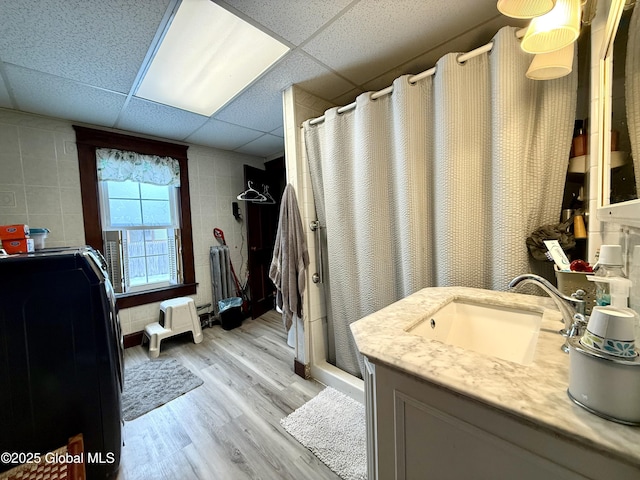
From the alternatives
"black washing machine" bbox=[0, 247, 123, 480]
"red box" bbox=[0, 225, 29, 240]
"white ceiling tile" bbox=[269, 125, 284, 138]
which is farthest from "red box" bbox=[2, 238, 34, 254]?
"white ceiling tile" bbox=[269, 125, 284, 138]

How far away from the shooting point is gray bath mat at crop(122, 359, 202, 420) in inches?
65.3

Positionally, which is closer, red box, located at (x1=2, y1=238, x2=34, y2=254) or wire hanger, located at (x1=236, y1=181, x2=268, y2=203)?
red box, located at (x1=2, y1=238, x2=34, y2=254)

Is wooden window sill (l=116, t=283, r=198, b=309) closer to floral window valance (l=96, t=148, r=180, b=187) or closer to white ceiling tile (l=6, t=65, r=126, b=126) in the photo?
floral window valance (l=96, t=148, r=180, b=187)

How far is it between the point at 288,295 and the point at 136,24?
5.69 feet

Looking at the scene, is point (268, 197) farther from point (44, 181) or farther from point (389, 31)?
point (389, 31)

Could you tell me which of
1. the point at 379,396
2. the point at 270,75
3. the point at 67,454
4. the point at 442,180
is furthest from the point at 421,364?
the point at 270,75

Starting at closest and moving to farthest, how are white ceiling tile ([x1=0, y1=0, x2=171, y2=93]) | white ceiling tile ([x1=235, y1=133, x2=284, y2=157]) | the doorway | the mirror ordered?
the mirror → white ceiling tile ([x1=0, y1=0, x2=171, y2=93]) → white ceiling tile ([x1=235, y1=133, x2=284, y2=157]) → the doorway

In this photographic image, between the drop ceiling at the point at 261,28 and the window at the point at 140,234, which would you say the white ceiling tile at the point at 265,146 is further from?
the window at the point at 140,234

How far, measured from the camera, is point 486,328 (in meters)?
0.98

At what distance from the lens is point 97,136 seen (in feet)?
7.55

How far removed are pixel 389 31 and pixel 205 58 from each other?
108 centimetres

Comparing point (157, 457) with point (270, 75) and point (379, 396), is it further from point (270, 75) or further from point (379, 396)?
point (270, 75)

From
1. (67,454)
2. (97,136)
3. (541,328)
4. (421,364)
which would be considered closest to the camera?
(421,364)

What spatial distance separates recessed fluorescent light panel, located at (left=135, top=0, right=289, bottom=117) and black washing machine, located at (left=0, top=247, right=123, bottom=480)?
1205 mm
